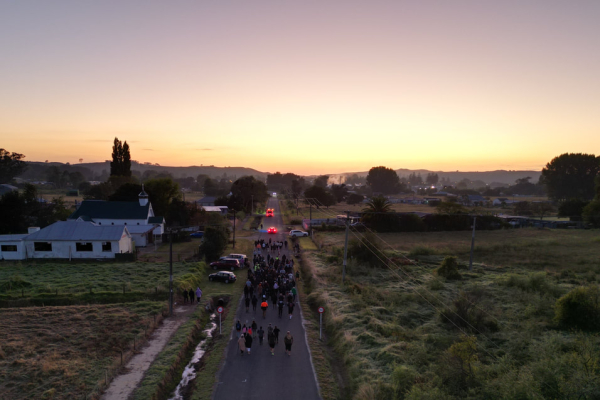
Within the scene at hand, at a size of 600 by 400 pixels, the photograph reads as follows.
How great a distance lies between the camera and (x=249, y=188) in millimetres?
90375

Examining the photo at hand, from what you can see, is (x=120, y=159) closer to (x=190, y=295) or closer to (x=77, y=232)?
(x=77, y=232)

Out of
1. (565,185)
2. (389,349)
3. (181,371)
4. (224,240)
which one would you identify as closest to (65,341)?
(181,371)

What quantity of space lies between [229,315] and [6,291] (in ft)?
51.3

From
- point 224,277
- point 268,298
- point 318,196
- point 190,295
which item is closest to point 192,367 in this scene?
point 268,298

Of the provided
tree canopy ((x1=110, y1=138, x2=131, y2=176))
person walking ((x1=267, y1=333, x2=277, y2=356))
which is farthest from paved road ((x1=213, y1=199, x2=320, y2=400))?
tree canopy ((x1=110, y1=138, x2=131, y2=176))

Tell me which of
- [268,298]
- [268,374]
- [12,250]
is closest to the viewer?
[268,374]

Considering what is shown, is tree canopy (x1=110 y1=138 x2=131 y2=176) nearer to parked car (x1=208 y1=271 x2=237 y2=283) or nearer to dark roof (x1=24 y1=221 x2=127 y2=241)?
dark roof (x1=24 y1=221 x2=127 y2=241)

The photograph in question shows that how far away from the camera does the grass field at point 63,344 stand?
12594 mm

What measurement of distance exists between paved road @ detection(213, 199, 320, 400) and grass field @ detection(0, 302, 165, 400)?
4.67 metres

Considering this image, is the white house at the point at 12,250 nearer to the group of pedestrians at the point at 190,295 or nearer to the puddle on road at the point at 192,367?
the group of pedestrians at the point at 190,295

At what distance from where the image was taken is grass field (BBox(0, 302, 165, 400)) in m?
12.6

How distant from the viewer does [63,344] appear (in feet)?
53.0

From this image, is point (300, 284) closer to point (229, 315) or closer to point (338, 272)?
point (338, 272)

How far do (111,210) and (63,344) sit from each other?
35.5 metres
